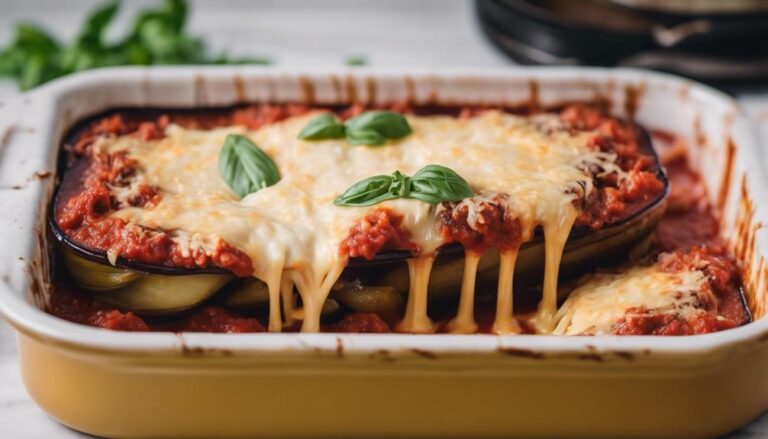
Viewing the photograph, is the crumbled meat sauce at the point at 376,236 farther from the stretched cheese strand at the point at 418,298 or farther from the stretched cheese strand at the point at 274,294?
Answer: the stretched cheese strand at the point at 274,294

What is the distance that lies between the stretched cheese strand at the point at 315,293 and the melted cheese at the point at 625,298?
0.61 meters

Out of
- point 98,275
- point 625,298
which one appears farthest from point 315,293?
point 625,298

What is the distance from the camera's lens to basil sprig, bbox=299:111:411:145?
9.98ft

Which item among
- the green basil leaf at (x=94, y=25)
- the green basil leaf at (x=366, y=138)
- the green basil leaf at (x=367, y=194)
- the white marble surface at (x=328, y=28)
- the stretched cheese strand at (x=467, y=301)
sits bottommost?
the white marble surface at (x=328, y=28)

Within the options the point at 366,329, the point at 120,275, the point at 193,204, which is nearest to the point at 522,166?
the point at 366,329

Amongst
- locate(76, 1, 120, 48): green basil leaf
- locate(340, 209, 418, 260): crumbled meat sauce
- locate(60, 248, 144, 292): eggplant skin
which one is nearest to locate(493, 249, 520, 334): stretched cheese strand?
locate(340, 209, 418, 260): crumbled meat sauce

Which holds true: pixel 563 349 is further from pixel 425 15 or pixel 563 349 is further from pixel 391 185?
pixel 425 15

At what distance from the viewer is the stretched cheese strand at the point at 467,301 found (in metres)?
2.65

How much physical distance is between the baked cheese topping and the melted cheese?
9 cm

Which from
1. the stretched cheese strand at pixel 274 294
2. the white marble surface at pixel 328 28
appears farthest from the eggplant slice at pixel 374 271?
the white marble surface at pixel 328 28

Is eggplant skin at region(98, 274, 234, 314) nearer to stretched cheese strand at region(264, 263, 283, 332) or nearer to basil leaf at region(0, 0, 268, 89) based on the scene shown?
stretched cheese strand at region(264, 263, 283, 332)

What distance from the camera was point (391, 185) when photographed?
2688 mm

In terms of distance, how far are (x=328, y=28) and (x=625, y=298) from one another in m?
2.99

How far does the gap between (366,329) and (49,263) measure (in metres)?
0.89
